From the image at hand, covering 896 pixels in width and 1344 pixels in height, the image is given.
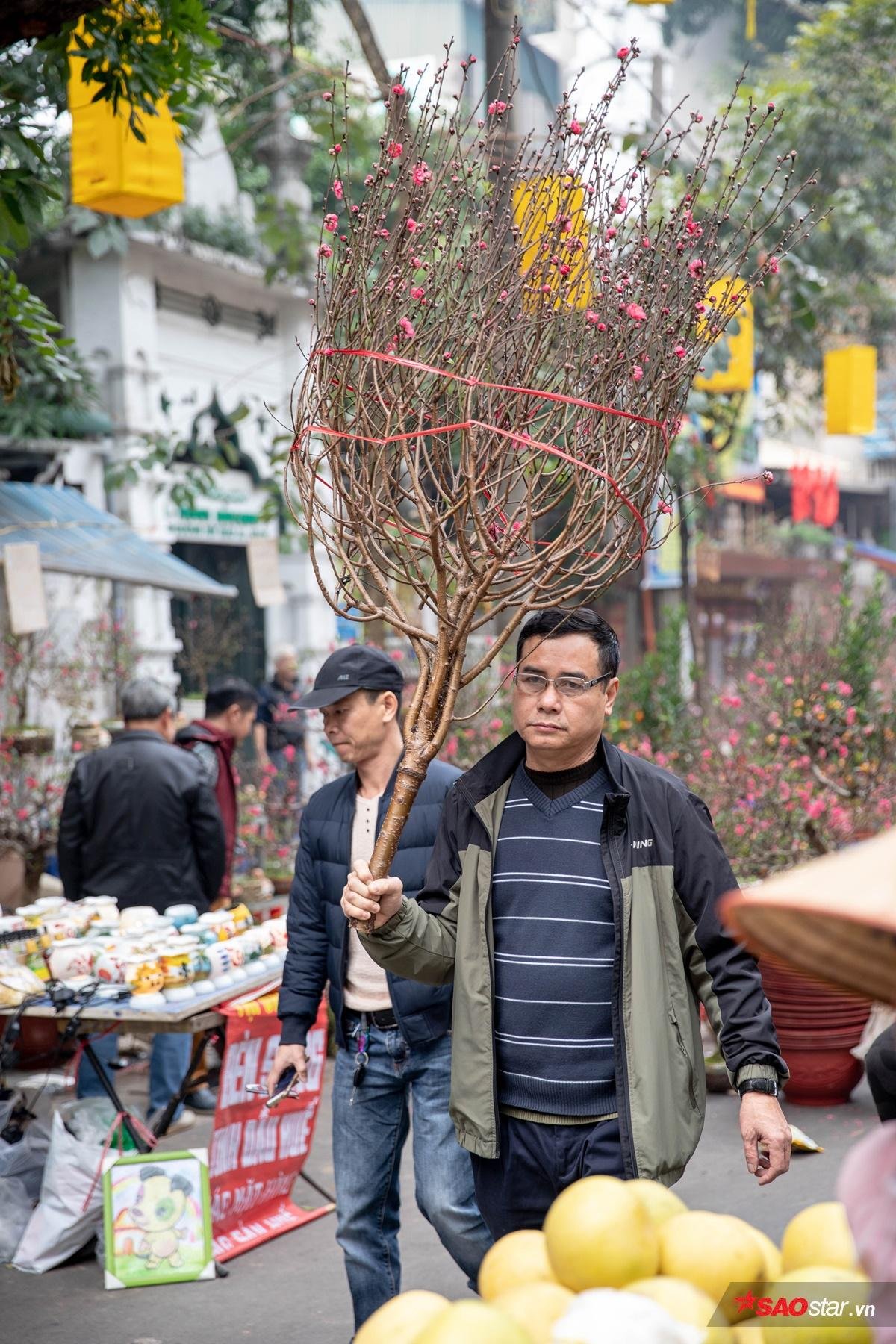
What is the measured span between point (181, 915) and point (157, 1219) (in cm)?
124

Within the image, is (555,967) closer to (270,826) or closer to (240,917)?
(240,917)

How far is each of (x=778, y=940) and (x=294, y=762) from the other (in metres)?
9.90

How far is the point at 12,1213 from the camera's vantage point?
4992 mm

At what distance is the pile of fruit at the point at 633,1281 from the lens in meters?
1.49

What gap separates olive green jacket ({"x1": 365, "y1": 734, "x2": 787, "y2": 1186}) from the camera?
9.48 feet

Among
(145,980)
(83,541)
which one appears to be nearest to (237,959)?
(145,980)

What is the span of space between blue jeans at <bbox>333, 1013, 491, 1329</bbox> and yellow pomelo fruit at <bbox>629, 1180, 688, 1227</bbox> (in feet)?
6.39

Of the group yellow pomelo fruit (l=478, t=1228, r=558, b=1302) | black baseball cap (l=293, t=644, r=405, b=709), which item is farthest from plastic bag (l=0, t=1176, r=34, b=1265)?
yellow pomelo fruit (l=478, t=1228, r=558, b=1302)

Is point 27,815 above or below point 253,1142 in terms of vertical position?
above

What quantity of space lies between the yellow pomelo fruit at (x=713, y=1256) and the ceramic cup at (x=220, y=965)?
141 inches

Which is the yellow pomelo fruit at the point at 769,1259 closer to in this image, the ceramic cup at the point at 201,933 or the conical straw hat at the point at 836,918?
the conical straw hat at the point at 836,918

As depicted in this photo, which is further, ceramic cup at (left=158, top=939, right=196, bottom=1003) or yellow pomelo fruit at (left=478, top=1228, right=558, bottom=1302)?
ceramic cup at (left=158, top=939, right=196, bottom=1003)

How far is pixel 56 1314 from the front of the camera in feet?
15.1

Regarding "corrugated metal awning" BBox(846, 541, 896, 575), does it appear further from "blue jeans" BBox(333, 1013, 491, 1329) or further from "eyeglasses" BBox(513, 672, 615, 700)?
"eyeglasses" BBox(513, 672, 615, 700)
